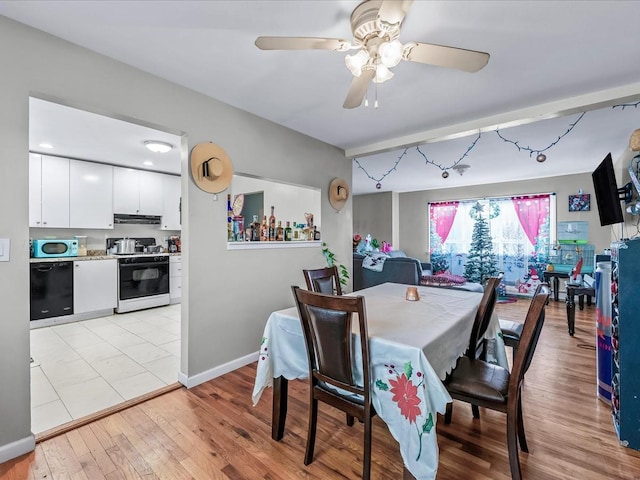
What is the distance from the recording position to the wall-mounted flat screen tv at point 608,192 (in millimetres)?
2797

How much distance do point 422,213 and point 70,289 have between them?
6829 mm

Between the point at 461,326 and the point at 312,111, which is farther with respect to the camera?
the point at 312,111

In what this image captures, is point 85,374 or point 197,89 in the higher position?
point 197,89

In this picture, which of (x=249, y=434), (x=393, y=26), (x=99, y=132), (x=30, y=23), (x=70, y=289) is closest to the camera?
(x=393, y=26)

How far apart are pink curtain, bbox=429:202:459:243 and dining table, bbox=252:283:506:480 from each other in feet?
17.1

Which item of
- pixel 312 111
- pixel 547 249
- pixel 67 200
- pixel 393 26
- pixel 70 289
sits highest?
pixel 312 111

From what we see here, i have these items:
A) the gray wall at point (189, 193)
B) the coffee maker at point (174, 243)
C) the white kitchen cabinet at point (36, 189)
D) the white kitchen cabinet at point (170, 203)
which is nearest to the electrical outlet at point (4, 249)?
the gray wall at point (189, 193)

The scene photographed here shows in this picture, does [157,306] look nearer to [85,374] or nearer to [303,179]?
[85,374]

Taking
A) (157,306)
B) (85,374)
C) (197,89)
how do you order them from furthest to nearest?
(157,306) → (85,374) → (197,89)

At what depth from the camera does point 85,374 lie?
2654mm

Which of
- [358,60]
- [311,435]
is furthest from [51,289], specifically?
[358,60]

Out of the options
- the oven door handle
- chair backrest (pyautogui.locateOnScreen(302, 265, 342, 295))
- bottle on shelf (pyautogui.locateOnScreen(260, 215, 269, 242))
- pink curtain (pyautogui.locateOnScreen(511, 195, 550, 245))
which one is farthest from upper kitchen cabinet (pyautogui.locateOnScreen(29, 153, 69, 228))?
pink curtain (pyautogui.locateOnScreen(511, 195, 550, 245))

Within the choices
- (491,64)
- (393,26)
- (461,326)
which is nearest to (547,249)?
(491,64)

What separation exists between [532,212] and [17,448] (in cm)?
742
